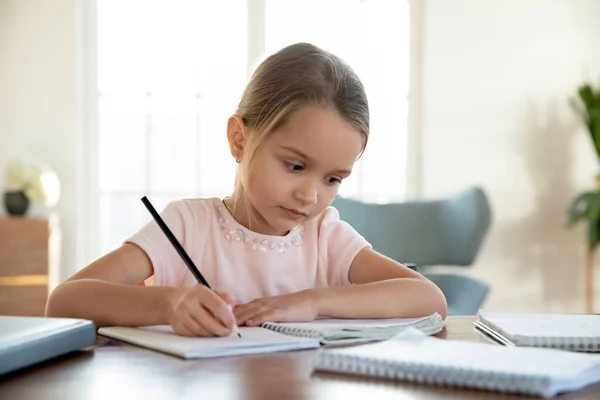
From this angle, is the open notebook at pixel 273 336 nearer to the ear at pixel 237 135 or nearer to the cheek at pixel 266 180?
the cheek at pixel 266 180

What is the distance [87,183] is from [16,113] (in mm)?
504

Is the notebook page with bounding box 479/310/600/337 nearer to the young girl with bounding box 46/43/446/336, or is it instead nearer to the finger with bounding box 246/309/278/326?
the young girl with bounding box 46/43/446/336

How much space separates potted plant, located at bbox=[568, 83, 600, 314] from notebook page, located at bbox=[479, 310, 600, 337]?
325 centimetres

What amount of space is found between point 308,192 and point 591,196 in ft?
10.9

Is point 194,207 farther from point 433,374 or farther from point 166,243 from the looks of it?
point 433,374

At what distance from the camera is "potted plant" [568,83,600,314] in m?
4.38

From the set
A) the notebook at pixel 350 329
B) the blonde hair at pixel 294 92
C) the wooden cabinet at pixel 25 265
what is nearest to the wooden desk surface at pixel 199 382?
the notebook at pixel 350 329

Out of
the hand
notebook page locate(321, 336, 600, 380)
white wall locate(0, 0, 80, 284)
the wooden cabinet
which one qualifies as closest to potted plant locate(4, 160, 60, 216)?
the wooden cabinet

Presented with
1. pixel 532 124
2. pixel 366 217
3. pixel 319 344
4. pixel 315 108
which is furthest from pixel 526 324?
pixel 532 124

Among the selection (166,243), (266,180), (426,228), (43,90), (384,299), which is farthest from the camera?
(43,90)

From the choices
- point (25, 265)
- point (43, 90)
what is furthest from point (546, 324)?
point (43, 90)

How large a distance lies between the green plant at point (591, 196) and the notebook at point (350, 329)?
340cm

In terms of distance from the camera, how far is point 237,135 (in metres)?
1.57

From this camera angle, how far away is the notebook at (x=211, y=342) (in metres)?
0.91
